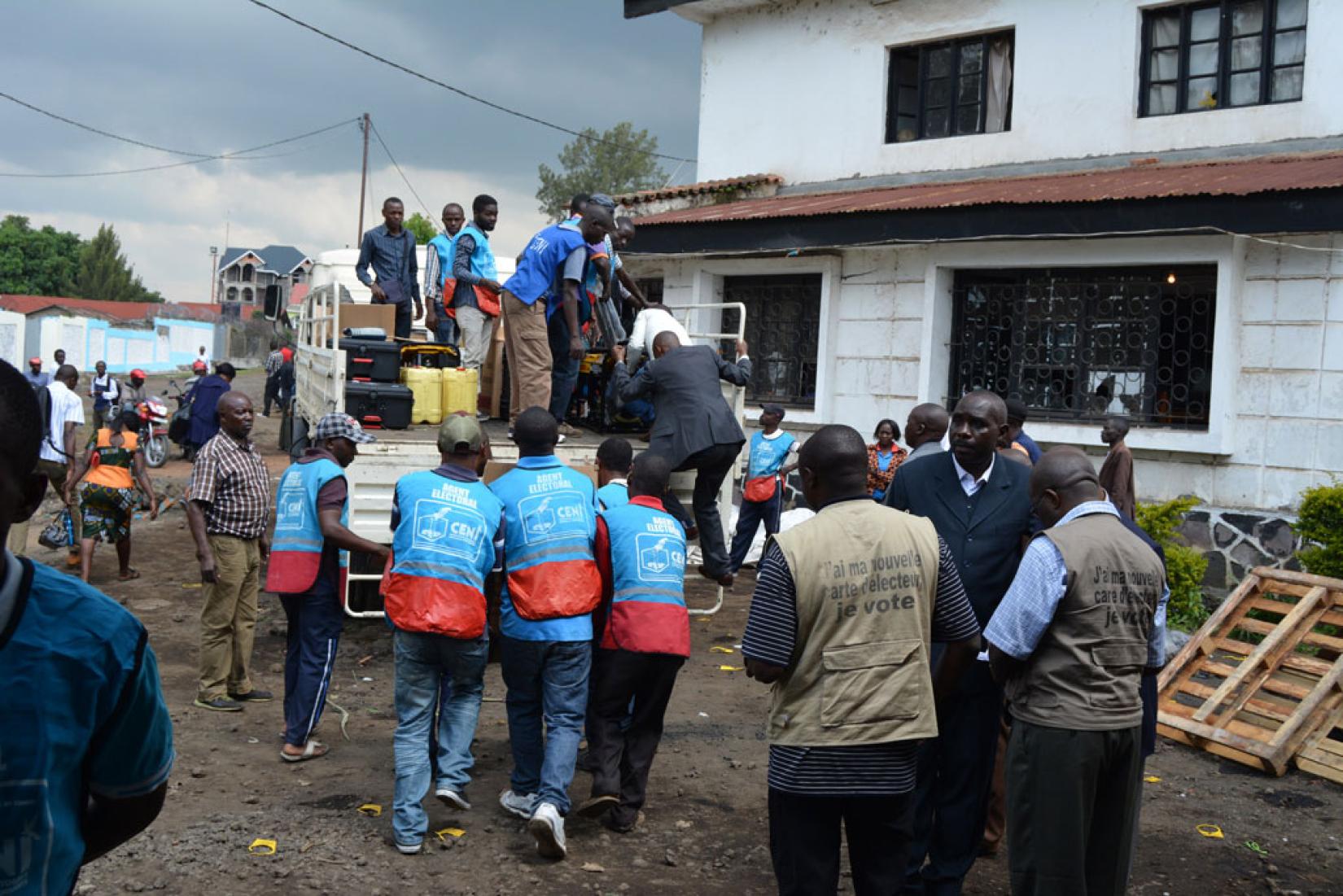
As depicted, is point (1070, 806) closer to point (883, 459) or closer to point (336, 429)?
point (336, 429)

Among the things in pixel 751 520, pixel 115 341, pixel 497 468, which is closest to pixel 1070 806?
pixel 497 468

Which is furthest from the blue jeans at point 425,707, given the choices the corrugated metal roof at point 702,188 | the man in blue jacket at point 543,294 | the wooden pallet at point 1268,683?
the corrugated metal roof at point 702,188

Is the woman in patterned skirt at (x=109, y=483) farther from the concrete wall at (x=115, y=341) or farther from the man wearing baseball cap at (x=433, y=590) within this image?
the concrete wall at (x=115, y=341)

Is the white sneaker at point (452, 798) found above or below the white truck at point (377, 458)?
below

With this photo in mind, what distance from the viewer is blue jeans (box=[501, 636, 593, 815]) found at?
5.21 meters

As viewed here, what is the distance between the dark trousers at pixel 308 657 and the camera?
20.8 feet

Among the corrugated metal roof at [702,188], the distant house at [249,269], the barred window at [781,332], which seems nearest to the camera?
the barred window at [781,332]

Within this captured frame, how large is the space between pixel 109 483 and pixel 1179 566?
896cm

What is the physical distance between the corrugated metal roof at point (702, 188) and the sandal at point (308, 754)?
10.8m

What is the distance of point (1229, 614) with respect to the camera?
8008 millimetres

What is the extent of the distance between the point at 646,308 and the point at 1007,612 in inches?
211

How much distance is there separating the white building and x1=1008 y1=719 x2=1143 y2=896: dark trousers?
23.9 ft

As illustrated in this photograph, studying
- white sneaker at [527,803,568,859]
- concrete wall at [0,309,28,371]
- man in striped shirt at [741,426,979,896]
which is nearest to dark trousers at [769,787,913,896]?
man in striped shirt at [741,426,979,896]

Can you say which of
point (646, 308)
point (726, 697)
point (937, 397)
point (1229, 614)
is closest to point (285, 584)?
point (726, 697)
